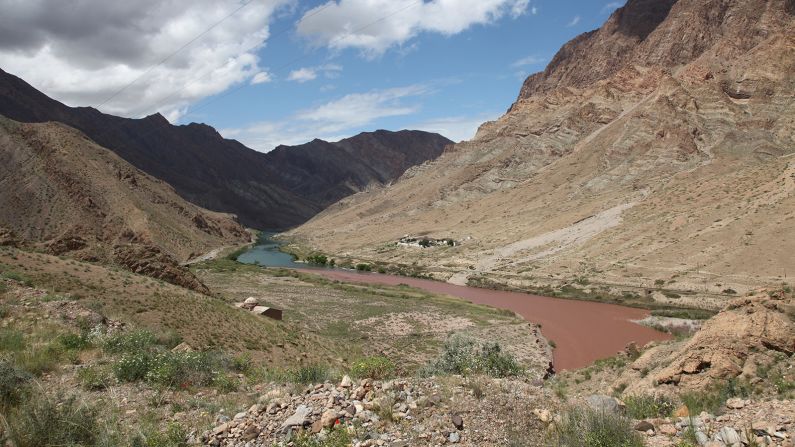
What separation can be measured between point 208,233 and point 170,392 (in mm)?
116078

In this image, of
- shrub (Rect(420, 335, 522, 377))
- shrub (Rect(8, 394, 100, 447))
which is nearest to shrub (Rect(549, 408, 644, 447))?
shrub (Rect(420, 335, 522, 377))

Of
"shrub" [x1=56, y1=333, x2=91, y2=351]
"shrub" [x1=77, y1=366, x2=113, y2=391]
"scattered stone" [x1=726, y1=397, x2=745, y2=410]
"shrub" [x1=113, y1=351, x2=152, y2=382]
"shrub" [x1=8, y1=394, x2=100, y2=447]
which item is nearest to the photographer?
"shrub" [x1=8, y1=394, x2=100, y2=447]

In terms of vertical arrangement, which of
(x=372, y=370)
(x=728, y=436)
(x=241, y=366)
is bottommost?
(x=241, y=366)

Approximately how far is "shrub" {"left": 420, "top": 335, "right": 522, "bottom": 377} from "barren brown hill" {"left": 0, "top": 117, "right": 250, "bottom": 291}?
54843mm

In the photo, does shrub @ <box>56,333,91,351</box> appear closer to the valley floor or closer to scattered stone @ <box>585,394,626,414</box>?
the valley floor

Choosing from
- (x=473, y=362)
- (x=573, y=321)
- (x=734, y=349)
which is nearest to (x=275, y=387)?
(x=473, y=362)

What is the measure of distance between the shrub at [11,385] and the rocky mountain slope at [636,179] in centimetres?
4837

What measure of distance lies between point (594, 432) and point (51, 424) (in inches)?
324

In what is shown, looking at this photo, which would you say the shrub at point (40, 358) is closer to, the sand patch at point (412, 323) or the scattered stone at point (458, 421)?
the scattered stone at point (458, 421)

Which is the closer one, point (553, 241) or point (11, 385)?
point (11, 385)

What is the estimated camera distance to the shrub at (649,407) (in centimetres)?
991

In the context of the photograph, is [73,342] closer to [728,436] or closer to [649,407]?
[649,407]

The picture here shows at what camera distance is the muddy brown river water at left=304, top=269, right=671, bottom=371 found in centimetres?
3319

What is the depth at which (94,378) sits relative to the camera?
1045 cm
